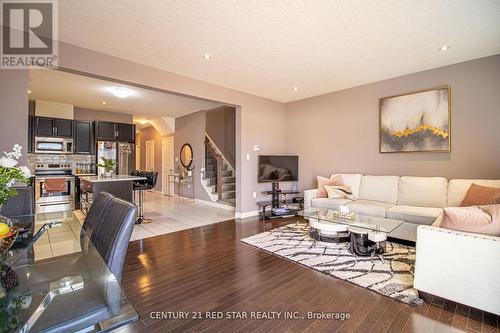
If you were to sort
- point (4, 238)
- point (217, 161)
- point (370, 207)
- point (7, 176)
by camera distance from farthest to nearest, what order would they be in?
point (217, 161) → point (370, 207) → point (7, 176) → point (4, 238)

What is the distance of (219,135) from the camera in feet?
23.3

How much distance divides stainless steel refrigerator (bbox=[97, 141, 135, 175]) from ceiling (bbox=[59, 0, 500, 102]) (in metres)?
3.87

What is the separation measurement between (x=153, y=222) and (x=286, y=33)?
13.3ft

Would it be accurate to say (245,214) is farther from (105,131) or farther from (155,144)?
(155,144)

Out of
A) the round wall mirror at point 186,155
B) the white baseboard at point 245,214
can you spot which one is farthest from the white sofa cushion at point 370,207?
the round wall mirror at point 186,155

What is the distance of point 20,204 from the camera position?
2.20m

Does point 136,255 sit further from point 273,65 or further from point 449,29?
point 449,29

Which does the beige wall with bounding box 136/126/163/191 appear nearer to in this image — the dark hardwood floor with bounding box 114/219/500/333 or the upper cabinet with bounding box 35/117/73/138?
the upper cabinet with bounding box 35/117/73/138

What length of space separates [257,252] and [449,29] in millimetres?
3516

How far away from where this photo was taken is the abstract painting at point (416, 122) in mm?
3715

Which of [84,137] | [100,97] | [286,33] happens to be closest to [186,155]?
[84,137]

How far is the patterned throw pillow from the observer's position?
14.0 ft

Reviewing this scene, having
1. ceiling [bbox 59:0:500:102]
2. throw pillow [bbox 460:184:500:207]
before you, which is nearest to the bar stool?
ceiling [bbox 59:0:500:102]

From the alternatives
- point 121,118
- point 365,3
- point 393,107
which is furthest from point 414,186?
point 121,118
